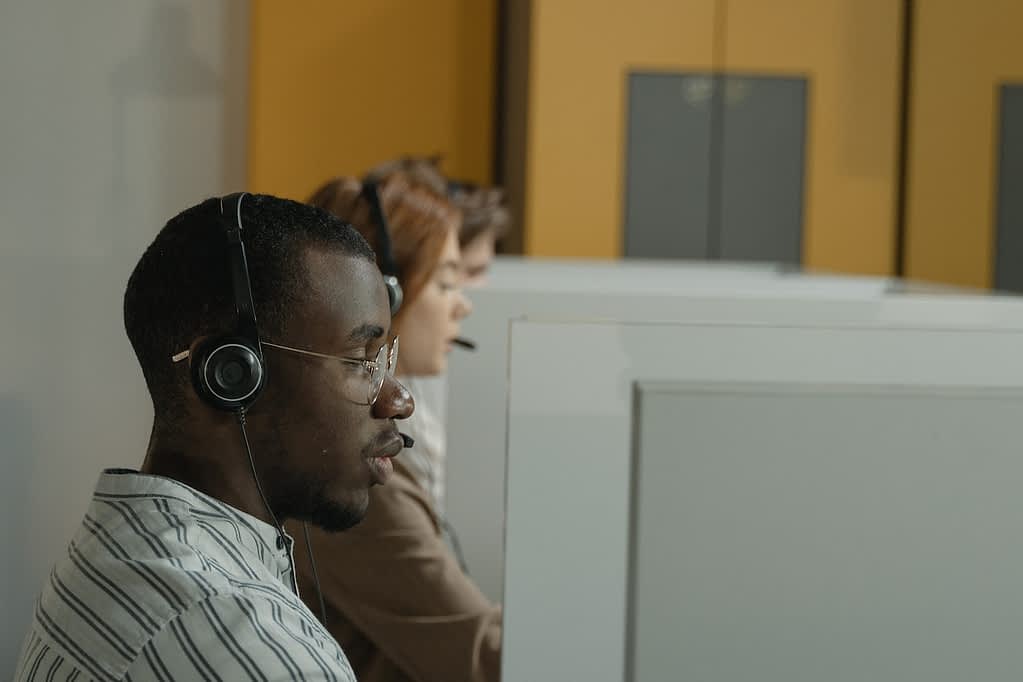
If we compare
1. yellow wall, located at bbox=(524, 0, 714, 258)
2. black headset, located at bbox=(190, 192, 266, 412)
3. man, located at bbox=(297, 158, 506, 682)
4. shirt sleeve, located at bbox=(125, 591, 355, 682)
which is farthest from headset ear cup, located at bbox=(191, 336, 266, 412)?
yellow wall, located at bbox=(524, 0, 714, 258)

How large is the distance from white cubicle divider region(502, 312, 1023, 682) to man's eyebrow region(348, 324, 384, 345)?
118 millimetres

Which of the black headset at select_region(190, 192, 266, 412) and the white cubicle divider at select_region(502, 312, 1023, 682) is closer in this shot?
the black headset at select_region(190, 192, 266, 412)

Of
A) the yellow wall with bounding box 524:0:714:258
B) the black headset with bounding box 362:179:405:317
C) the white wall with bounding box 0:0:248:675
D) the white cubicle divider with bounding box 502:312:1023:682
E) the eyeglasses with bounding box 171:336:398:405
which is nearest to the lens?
the eyeglasses with bounding box 171:336:398:405

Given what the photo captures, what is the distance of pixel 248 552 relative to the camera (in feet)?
2.46

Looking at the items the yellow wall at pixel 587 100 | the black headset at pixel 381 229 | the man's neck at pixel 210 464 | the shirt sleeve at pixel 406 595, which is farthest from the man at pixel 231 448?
the yellow wall at pixel 587 100

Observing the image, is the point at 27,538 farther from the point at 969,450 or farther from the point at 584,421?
the point at 969,450

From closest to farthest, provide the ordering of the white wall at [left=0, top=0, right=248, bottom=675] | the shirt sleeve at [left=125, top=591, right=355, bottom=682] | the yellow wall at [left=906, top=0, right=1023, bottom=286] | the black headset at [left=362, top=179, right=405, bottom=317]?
the shirt sleeve at [left=125, top=591, right=355, bottom=682] < the black headset at [left=362, top=179, right=405, bottom=317] < the white wall at [left=0, top=0, right=248, bottom=675] < the yellow wall at [left=906, top=0, right=1023, bottom=286]

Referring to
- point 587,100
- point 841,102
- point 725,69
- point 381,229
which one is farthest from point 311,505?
point 841,102

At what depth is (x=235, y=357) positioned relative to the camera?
0.72m

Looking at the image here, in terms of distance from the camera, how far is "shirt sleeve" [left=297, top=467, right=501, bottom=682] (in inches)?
47.9

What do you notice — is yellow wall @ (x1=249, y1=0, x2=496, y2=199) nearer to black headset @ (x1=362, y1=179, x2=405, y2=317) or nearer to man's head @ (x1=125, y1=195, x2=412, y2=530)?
black headset @ (x1=362, y1=179, x2=405, y2=317)

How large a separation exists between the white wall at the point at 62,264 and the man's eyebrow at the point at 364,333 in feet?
3.39

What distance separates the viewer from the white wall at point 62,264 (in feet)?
5.58

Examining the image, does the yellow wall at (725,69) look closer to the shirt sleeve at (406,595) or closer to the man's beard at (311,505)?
the shirt sleeve at (406,595)
